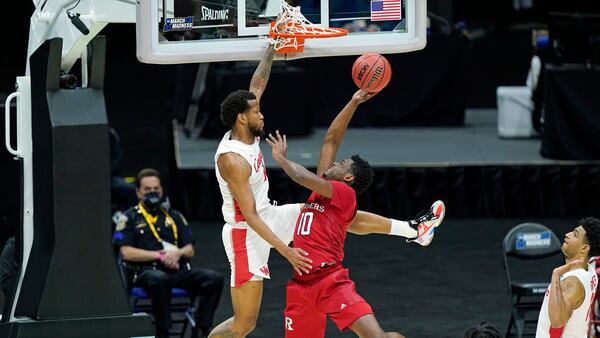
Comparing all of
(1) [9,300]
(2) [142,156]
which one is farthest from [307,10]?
(2) [142,156]

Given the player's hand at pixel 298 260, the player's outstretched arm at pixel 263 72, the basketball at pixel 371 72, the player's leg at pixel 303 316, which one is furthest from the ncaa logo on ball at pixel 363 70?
the player's leg at pixel 303 316

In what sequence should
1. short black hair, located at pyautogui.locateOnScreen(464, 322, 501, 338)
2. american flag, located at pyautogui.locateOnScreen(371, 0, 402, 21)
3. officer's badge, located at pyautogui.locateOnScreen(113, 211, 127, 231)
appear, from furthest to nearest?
officer's badge, located at pyautogui.locateOnScreen(113, 211, 127, 231)
american flag, located at pyautogui.locateOnScreen(371, 0, 402, 21)
short black hair, located at pyautogui.locateOnScreen(464, 322, 501, 338)

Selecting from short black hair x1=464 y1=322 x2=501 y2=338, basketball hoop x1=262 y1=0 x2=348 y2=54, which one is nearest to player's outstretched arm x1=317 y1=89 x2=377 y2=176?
basketball hoop x1=262 y1=0 x2=348 y2=54

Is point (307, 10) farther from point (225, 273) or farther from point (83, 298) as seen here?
point (225, 273)

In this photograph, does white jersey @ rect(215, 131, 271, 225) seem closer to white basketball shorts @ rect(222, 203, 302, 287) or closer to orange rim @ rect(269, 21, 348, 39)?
white basketball shorts @ rect(222, 203, 302, 287)

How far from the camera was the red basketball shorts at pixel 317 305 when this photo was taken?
26.2 ft

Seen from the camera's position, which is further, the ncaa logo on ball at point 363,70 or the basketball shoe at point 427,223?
the basketball shoe at point 427,223

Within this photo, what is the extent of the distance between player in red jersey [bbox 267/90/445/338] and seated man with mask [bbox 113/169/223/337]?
196 centimetres

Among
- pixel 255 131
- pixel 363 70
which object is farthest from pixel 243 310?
pixel 363 70

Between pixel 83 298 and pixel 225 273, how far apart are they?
412 cm

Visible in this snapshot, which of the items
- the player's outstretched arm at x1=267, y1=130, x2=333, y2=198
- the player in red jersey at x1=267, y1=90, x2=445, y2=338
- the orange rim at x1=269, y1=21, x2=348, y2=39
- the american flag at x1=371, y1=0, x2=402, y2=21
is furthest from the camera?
the american flag at x1=371, y1=0, x2=402, y2=21

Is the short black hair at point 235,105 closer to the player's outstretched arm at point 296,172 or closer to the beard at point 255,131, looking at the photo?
the beard at point 255,131

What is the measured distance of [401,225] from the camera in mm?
8742

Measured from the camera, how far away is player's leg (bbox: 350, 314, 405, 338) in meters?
7.83
